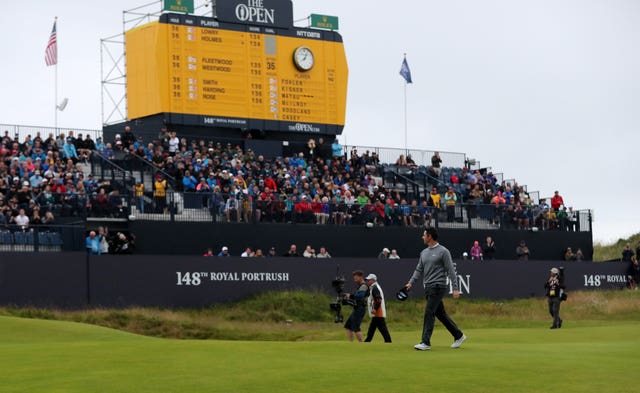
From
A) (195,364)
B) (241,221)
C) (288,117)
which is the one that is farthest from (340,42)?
(195,364)

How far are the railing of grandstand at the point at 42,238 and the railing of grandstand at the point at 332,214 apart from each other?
120 inches

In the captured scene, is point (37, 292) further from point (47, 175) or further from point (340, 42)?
point (340, 42)

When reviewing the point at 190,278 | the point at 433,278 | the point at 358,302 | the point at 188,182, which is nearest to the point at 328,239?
the point at 188,182

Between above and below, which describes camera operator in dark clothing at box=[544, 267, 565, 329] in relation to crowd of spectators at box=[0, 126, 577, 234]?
below

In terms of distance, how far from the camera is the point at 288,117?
51000mm

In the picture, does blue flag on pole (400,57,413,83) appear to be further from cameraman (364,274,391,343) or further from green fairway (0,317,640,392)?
green fairway (0,317,640,392)

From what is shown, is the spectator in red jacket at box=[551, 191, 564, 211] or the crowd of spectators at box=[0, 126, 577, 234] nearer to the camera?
the crowd of spectators at box=[0, 126, 577, 234]

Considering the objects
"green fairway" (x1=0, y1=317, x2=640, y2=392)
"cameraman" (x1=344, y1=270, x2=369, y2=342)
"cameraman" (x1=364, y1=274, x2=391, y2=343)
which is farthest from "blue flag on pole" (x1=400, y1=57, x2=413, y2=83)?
"green fairway" (x1=0, y1=317, x2=640, y2=392)

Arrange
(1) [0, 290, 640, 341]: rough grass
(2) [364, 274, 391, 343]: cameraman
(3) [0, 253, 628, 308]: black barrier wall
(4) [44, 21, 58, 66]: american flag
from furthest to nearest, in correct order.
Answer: (4) [44, 21, 58, 66]: american flag
(3) [0, 253, 628, 308]: black barrier wall
(1) [0, 290, 640, 341]: rough grass
(2) [364, 274, 391, 343]: cameraman

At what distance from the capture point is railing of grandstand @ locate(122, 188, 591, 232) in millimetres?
41688

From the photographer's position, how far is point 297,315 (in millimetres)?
40062

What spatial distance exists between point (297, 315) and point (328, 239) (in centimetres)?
550

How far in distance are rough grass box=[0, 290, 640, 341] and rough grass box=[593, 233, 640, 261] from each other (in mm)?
18421

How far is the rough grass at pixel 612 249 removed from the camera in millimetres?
67312
